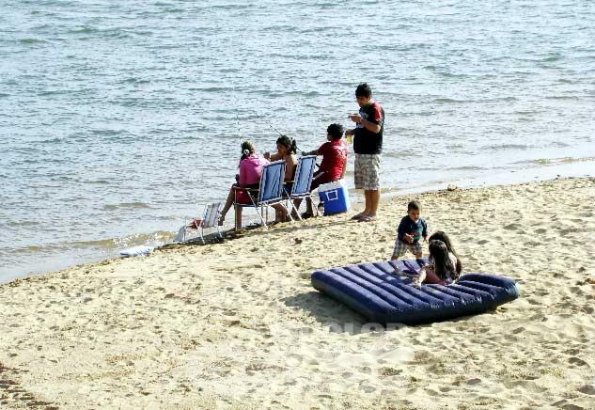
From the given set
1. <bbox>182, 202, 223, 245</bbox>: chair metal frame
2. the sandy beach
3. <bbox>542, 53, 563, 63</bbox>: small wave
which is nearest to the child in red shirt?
<bbox>182, 202, 223, 245</bbox>: chair metal frame

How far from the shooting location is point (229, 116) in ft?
62.0

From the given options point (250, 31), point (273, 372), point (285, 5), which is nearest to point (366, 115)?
point (273, 372)

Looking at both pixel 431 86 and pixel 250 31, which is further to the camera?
pixel 250 31

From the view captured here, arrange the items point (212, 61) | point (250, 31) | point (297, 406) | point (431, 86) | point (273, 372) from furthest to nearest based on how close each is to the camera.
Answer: point (250, 31)
point (212, 61)
point (431, 86)
point (273, 372)
point (297, 406)

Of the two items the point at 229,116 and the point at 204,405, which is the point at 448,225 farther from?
the point at 229,116

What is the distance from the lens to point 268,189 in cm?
1130

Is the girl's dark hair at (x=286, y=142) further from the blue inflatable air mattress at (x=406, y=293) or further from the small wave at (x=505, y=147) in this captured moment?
the small wave at (x=505, y=147)

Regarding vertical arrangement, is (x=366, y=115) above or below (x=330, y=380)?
above

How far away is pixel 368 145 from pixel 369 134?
118 mm

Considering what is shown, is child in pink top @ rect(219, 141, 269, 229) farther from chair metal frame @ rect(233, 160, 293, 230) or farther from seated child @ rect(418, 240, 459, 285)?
seated child @ rect(418, 240, 459, 285)

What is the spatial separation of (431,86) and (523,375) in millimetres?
15561

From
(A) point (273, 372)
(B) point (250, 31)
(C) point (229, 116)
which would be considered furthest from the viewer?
(B) point (250, 31)

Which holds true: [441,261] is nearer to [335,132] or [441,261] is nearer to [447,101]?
[335,132]

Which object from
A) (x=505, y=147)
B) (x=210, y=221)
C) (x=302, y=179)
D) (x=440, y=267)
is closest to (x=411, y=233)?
(x=440, y=267)
